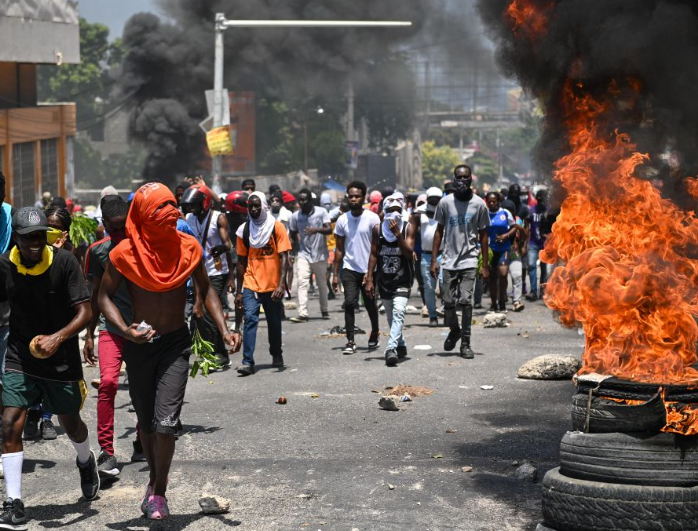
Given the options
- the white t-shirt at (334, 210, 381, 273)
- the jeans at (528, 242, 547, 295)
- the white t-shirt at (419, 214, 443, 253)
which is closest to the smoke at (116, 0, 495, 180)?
the jeans at (528, 242, 547, 295)

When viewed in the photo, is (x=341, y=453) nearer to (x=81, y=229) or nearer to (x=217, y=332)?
(x=217, y=332)

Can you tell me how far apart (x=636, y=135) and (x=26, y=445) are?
4.71 meters

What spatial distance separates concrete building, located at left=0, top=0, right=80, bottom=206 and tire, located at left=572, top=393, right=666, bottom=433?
28.1m

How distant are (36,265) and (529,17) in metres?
3.54

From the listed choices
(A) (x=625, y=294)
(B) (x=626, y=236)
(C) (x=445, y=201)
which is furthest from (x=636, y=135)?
(C) (x=445, y=201)

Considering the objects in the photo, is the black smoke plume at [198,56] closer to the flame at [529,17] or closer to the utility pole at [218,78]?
the utility pole at [218,78]

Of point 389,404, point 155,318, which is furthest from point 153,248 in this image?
point 389,404

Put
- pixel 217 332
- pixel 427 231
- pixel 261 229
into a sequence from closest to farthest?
pixel 217 332
pixel 261 229
pixel 427 231

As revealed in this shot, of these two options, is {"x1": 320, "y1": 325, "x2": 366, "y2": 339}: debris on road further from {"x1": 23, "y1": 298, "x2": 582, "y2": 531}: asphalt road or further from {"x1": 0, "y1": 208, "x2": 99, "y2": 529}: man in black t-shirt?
{"x1": 0, "y1": 208, "x2": 99, "y2": 529}: man in black t-shirt

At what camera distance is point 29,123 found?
119ft

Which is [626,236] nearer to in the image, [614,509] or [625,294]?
[625,294]

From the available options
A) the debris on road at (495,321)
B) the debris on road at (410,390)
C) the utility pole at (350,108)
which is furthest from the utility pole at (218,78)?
the utility pole at (350,108)

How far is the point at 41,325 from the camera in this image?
6145 millimetres

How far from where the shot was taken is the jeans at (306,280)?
1519 cm
